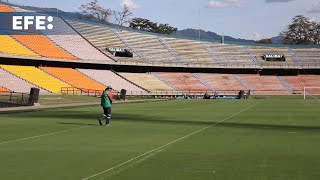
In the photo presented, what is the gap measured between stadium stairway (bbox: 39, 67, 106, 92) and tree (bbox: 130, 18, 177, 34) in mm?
84931

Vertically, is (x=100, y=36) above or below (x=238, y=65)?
above

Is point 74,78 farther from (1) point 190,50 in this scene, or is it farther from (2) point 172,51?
(1) point 190,50

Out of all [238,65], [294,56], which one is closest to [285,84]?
[238,65]

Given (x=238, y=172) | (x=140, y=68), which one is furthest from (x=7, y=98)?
(x=140, y=68)

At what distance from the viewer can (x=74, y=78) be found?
3231 inches

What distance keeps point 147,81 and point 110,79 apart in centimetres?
935

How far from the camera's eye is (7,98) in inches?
1871

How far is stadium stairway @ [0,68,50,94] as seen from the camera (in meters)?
66.5

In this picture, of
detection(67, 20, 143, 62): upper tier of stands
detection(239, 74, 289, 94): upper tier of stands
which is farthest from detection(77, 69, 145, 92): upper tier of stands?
detection(239, 74, 289, 94): upper tier of stands

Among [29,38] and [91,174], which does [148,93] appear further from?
[91,174]

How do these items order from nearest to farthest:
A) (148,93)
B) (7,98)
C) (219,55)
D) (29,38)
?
(7,98) → (29,38) → (148,93) → (219,55)

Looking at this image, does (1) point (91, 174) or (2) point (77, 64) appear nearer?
(1) point (91, 174)

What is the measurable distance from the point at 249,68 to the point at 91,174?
9983cm

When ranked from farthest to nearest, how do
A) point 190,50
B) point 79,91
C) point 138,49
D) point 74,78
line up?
point 190,50, point 138,49, point 74,78, point 79,91
